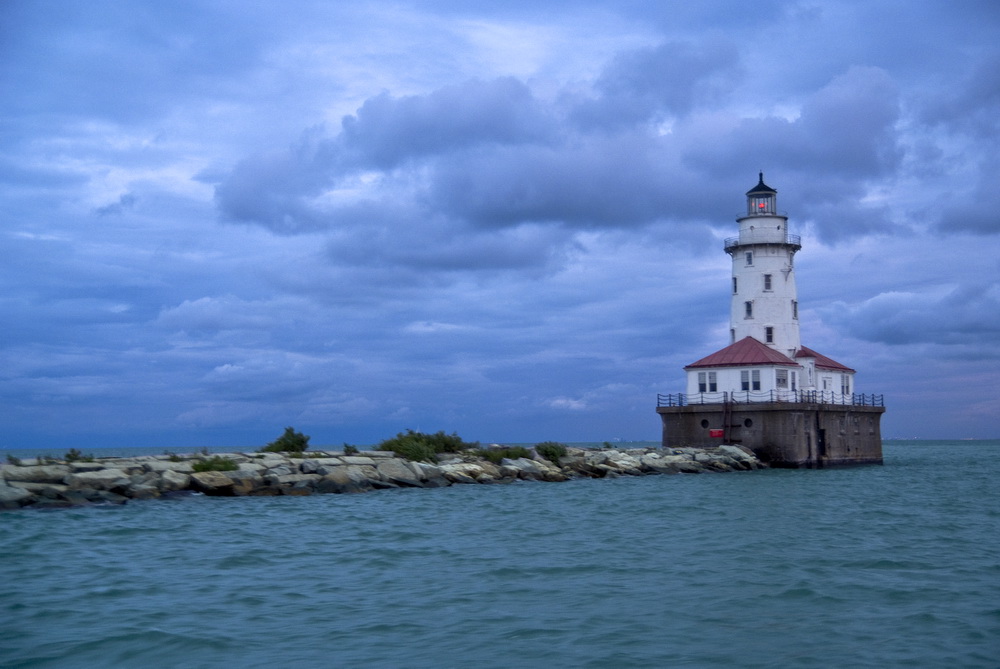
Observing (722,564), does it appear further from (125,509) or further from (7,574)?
(125,509)

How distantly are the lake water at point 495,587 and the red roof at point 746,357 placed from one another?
22670 mm

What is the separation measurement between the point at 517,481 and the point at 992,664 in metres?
27.3

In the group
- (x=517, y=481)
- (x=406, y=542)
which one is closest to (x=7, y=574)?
(x=406, y=542)

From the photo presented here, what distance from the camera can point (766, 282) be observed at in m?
51.8

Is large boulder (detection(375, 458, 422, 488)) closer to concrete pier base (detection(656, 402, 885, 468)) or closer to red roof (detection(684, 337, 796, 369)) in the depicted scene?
concrete pier base (detection(656, 402, 885, 468))

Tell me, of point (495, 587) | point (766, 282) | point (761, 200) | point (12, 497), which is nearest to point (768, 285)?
point (766, 282)

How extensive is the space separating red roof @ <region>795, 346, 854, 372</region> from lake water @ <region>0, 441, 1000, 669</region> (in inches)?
1049

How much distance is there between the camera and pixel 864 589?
1405 cm

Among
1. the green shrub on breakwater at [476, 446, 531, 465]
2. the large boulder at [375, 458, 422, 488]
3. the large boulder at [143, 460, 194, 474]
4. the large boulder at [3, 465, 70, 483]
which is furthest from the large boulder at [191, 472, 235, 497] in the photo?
the green shrub on breakwater at [476, 446, 531, 465]

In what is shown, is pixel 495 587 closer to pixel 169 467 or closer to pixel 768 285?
pixel 169 467

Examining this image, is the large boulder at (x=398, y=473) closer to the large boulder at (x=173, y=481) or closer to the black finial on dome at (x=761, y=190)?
the large boulder at (x=173, y=481)

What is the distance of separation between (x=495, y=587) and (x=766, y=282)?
134 ft

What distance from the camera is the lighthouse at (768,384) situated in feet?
156

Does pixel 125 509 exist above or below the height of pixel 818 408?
below
